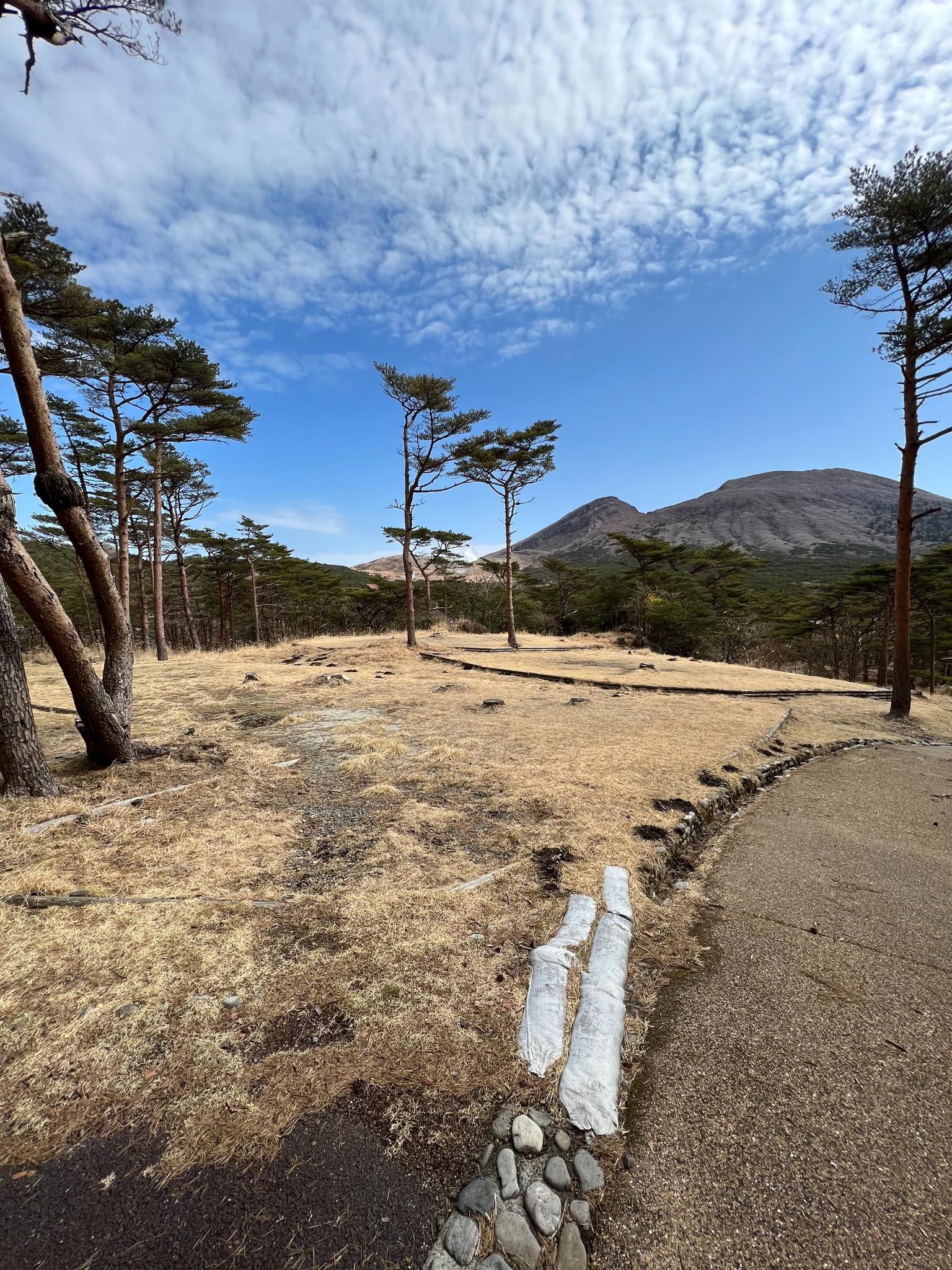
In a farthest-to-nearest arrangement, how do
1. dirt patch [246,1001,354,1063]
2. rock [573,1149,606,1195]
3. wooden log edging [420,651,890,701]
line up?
wooden log edging [420,651,890,701], dirt patch [246,1001,354,1063], rock [573,1149,606,1195]

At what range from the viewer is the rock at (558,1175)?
1.39 m

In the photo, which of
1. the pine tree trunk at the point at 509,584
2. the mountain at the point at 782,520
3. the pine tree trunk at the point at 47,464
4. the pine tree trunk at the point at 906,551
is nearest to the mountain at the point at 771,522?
the mountain at the point at 782,520

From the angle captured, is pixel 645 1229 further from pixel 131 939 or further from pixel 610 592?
pixel 610 592

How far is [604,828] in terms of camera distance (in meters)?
3.59

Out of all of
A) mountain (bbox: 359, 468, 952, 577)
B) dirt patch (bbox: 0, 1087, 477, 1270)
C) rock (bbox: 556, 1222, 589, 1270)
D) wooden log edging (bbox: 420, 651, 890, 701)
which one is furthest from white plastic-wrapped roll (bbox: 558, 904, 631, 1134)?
mountain (bbox: 359, 468, 952, 577)

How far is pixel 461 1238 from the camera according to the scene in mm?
1238

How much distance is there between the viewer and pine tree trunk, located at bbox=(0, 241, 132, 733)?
12.3 ft

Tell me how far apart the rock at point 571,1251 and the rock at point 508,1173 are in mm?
150

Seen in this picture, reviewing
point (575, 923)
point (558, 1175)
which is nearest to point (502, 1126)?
point (558, 1175)

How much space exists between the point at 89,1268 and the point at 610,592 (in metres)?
34.1

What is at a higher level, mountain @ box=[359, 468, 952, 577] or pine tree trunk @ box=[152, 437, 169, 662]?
mountain @ box=[359, 468, 952, 577]

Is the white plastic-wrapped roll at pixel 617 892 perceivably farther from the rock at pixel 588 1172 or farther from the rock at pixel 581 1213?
the rock at pixel 581 1213

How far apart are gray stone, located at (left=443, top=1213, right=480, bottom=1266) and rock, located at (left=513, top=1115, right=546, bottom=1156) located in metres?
0.24

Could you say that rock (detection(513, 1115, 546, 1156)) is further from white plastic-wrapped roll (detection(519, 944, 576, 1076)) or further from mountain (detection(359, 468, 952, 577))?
mountain (detection(359, 468, 952, 577))
